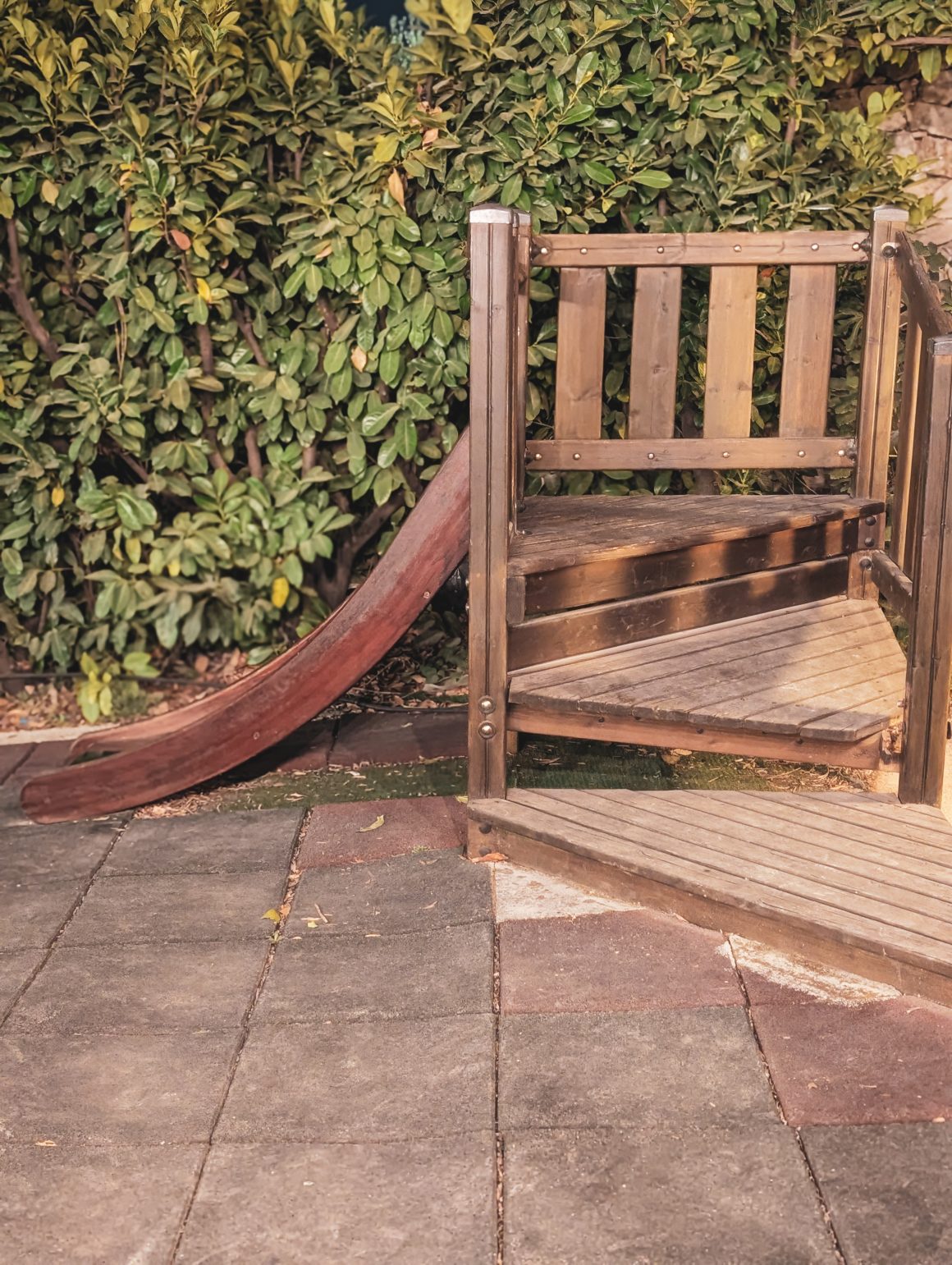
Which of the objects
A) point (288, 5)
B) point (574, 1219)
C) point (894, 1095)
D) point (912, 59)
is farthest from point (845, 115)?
point (574, 1219)

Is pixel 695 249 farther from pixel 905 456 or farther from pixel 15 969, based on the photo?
pixel 15 969

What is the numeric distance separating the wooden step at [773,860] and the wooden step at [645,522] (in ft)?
1.98

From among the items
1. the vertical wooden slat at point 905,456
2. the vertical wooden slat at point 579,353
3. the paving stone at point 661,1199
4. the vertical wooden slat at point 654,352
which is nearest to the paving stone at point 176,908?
the paving stone at point 661,1199

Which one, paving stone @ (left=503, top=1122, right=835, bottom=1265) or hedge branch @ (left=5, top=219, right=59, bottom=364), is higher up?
hedge branch @ (left=5, top=219, right=59, bottom=364)

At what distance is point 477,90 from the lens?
430 cm

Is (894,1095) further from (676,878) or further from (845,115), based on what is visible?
→ (845,115)

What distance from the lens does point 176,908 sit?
3080mm

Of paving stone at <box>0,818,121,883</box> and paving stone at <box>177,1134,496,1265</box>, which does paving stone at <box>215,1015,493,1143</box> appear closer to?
paving stone at <box>177,1134,496,1265</box>

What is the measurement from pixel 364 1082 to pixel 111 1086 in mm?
453

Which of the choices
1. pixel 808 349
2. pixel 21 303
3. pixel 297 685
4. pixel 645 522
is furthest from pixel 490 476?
pixel 21 303

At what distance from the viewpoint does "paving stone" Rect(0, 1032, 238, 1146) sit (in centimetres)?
219

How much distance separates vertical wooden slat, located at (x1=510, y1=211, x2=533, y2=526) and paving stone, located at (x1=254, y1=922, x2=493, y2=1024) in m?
1.15

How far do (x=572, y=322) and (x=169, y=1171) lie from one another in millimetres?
2641

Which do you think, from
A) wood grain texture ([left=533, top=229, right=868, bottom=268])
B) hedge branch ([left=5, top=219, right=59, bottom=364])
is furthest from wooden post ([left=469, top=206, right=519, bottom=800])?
hedge branch ([left=5, top=219, right=59, bottom=364])
